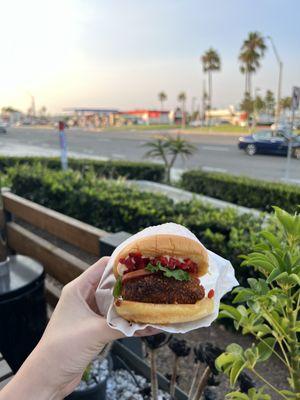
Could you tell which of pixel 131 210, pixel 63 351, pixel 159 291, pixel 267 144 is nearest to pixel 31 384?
pixel 63 351

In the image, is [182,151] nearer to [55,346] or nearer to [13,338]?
[13,338]

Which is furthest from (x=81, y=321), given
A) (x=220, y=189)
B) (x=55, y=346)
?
(x=220, y=189)

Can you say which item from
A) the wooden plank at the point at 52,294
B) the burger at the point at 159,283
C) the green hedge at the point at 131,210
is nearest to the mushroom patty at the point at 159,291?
the burger at the point at 159,283

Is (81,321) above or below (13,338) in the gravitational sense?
above

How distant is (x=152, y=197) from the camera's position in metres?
4.61

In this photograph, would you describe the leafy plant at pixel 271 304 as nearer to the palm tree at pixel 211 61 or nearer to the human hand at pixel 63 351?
the human hand at pixel 63 351

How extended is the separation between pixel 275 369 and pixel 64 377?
88.8 inches

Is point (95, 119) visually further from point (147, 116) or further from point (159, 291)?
point (159, 291)

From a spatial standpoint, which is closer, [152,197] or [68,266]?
[68,266]

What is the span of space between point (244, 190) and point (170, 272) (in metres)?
7.40

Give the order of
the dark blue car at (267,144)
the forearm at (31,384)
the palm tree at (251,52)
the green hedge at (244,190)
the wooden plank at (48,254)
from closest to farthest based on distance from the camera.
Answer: the forearm at (31,384), the wooden plank at (48,254), the green hedge at (244,190), the dark blue car at (267,144), the palm tree at (251,52)

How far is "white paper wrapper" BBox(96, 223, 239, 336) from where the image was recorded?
4.99 feet

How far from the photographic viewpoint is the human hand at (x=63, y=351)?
4.30ft

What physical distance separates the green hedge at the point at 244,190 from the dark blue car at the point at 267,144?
12.8m
